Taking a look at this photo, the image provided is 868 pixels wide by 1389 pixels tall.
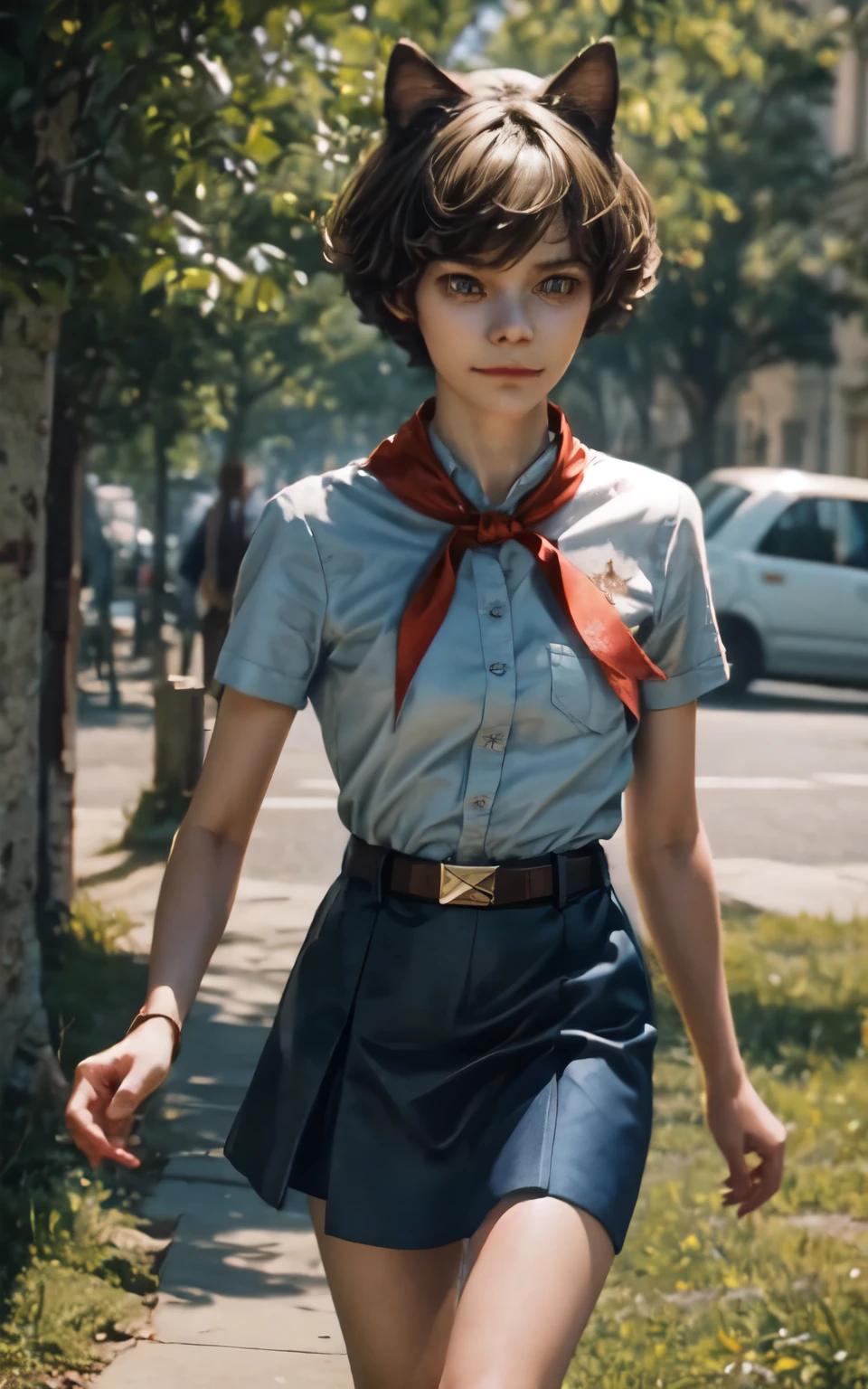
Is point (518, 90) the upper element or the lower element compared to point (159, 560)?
lower

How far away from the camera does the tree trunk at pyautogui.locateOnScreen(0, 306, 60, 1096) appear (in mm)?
5199

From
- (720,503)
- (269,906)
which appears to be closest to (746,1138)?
(269,906)

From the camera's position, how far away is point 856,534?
725 inches

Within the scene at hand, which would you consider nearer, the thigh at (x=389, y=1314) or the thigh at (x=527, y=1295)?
the thigh at (x=527, y=1295)

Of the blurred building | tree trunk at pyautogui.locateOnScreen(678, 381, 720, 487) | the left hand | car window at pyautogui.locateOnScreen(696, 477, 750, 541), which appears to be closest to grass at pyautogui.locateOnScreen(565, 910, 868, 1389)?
the left hand

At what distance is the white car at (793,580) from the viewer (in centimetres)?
1819

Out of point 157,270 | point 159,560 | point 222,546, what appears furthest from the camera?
point 159,560

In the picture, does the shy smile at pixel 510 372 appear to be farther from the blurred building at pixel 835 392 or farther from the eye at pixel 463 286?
the blurred building at pixel 835 392

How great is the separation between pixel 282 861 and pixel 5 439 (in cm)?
507

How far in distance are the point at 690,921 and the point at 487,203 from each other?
90cm

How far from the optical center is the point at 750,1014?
6984 mm

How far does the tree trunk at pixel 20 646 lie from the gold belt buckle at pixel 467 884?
2.91m

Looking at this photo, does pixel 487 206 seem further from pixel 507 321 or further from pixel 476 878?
pixel 476 878

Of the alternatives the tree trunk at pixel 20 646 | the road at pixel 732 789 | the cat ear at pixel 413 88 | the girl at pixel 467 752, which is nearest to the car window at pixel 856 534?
the road at pixel 732 789
